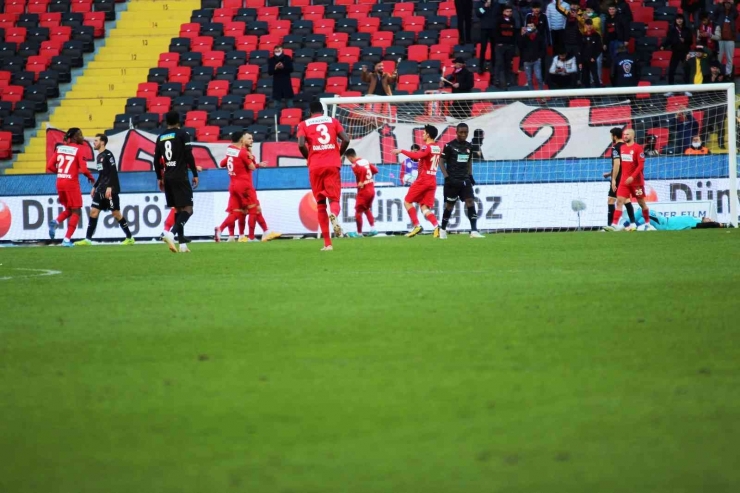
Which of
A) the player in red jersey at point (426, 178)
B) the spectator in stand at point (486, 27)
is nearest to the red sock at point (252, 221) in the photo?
the player in red jersey at point (426, 178)

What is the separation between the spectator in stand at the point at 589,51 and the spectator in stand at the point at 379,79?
15.3ft

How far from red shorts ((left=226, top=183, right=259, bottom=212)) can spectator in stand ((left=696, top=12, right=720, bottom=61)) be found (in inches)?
490

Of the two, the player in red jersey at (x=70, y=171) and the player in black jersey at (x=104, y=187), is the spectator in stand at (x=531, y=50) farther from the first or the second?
the player in red jersey at (x=70, y=171)

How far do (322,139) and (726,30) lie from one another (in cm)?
1450

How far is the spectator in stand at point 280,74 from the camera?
2614 cm

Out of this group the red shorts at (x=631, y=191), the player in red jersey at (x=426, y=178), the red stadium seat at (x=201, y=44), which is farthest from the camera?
the red stadium seat at (x=201, y=44)

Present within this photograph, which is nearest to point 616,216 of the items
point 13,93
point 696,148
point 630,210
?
point 630,210

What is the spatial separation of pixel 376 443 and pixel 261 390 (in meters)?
1.08

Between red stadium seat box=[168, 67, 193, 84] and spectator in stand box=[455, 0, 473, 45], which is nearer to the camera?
spectator in stand box=[455, 0, 473, 45]

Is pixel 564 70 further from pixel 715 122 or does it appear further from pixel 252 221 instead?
pixel 252 221

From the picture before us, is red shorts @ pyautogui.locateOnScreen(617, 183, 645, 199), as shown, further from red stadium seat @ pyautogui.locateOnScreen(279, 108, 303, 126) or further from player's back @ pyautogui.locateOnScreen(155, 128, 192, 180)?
red stadium seat @ pyautogui.locateOnScreen(279, 108, 303, 126)

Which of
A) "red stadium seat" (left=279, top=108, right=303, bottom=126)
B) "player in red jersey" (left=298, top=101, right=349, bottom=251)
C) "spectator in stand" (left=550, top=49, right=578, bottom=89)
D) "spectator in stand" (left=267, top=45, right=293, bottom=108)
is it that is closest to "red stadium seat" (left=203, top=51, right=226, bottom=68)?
"spectator in stand" (left=267, top=45, right=293, bottom=108)

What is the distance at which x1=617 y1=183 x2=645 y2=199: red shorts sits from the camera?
19719 mm

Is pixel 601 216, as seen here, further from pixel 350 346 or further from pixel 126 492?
pixel 126 492
